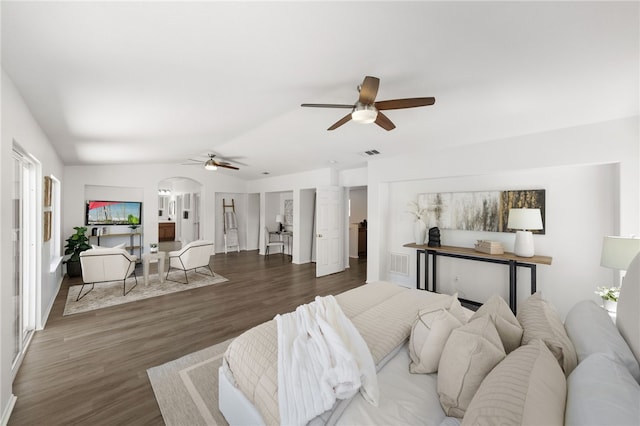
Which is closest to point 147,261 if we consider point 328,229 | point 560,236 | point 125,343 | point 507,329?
point 125,343

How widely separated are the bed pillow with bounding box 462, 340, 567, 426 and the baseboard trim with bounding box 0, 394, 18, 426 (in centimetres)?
288

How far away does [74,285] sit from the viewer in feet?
15.5

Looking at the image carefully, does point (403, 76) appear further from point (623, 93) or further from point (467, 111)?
point (623, 93)

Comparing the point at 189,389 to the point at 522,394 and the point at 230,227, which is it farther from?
the point at 230,227

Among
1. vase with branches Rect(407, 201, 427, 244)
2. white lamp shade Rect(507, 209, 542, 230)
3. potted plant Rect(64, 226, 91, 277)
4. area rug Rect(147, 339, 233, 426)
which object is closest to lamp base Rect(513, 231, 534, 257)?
white lamp shade Rect(507, 209, 542, 230)

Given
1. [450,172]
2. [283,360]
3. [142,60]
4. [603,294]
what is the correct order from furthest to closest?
[450,172], [603,294], [142,60], [283,360]

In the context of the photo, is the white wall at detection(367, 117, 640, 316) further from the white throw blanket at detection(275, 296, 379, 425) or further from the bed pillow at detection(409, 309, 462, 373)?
the white throw blanket at detection(275, 296, 379, 425)

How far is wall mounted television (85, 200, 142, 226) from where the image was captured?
6.08 metres

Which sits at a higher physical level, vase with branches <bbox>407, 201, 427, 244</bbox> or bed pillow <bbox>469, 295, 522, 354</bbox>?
vase with branches <bbox>407, 201, 427, 244</bbox>

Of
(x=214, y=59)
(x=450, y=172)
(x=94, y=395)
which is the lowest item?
(x=94, y=395)

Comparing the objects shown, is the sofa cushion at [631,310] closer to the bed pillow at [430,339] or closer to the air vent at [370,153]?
the bed pillow at [430,339]

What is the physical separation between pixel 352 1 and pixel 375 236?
4.09m

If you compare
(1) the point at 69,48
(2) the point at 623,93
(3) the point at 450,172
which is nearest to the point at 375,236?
(3) the point at 450,172

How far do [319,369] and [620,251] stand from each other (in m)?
2.55
